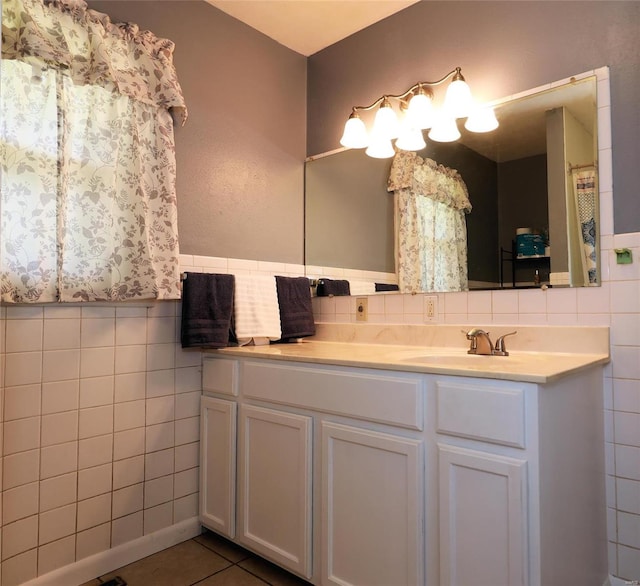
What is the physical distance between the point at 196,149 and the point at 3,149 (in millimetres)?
790

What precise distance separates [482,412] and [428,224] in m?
1.11

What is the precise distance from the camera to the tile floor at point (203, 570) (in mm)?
1743

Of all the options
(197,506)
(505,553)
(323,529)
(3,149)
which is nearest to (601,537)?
(505,553)

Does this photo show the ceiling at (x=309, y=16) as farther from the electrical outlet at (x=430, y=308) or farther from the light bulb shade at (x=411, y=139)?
the electrical outlet at (x=430, y=308)

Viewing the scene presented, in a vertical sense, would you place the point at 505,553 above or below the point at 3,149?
below

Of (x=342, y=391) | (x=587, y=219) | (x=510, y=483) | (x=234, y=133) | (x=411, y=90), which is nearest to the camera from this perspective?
(x=510, y=483)

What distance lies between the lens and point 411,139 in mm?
2193

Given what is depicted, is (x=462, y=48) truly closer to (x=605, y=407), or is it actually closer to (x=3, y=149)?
(x=605, y=407)

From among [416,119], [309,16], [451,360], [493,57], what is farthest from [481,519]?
[309,16]

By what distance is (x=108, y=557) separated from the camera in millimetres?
1809

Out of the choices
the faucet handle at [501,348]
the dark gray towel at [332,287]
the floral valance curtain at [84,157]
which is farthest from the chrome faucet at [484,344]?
the floral valance curtain at [84,157]

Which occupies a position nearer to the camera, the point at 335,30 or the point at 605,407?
the point at 605,407

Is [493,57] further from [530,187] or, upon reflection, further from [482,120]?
[530,187]

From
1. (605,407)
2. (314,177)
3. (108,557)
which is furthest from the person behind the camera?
(314,177)
